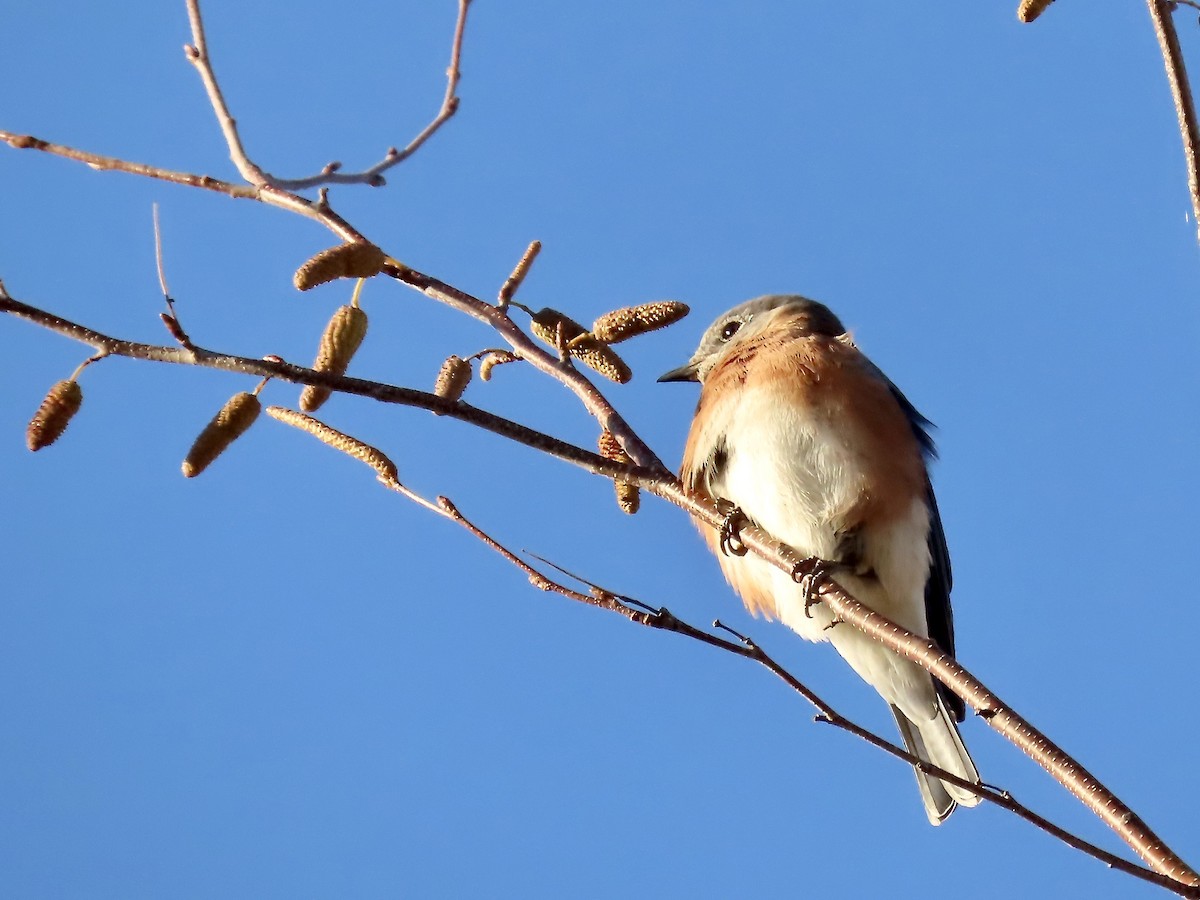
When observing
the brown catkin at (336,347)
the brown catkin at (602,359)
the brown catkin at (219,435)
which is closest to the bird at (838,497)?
the brown catkin at (602,359)

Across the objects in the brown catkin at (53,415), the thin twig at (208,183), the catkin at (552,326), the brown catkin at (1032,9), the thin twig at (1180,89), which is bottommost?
the brown catkin at (53,415)

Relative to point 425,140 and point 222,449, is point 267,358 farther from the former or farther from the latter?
point 425,140

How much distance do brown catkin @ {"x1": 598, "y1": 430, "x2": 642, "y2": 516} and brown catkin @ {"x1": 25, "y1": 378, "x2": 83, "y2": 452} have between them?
1.51 meters

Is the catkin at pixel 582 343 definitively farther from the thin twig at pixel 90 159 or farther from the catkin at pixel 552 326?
the thin twig at pixel 90 159

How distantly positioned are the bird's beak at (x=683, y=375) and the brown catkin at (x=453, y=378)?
118 inches

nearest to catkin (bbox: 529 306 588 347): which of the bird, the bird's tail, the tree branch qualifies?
the tree branch

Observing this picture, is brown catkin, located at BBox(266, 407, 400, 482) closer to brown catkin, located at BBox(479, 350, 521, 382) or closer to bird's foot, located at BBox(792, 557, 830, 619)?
brown catkin, located at BBox(479, 350, 521, 382)

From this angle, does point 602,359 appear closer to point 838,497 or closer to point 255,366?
point 255,366

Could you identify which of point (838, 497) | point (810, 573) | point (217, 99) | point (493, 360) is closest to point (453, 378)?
point (493, 360)

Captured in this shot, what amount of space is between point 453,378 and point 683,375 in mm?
3131

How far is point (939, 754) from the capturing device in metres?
5.08

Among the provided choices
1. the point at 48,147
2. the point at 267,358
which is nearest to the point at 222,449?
the point at 267,358

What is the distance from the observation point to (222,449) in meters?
2.78

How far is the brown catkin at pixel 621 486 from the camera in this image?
363 cm
